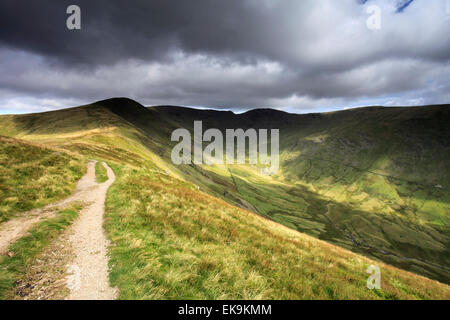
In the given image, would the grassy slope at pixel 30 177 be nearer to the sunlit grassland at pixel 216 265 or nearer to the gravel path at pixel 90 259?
the gravel path at pixel 90 259

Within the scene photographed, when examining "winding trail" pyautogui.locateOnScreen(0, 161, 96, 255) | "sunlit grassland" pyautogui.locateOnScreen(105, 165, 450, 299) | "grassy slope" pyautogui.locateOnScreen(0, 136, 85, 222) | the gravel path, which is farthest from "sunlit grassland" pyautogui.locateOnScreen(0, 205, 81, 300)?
"grassy slope" pyautogui.locateOnScreen(0, 136, 85, 222)

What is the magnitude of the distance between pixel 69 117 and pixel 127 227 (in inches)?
9396

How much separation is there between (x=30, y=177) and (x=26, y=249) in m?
13.9

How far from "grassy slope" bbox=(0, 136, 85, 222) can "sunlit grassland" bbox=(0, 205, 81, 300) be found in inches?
123

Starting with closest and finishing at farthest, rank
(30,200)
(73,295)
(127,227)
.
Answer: (73,295), (127,227), (30,200)

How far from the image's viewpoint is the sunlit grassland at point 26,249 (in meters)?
6.68

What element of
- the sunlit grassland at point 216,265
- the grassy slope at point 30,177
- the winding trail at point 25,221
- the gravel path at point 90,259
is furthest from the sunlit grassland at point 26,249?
the grassy slope at point 30,177

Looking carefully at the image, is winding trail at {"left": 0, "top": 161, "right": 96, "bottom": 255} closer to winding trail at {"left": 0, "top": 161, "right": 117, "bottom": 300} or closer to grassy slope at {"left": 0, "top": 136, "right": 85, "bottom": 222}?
winding trail at {"left": 0, "top": 161, "right": 117, "bottom": 300}

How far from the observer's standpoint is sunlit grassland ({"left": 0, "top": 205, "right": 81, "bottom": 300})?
6678 millimetres

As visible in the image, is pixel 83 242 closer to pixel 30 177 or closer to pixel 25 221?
pixel 25 221
